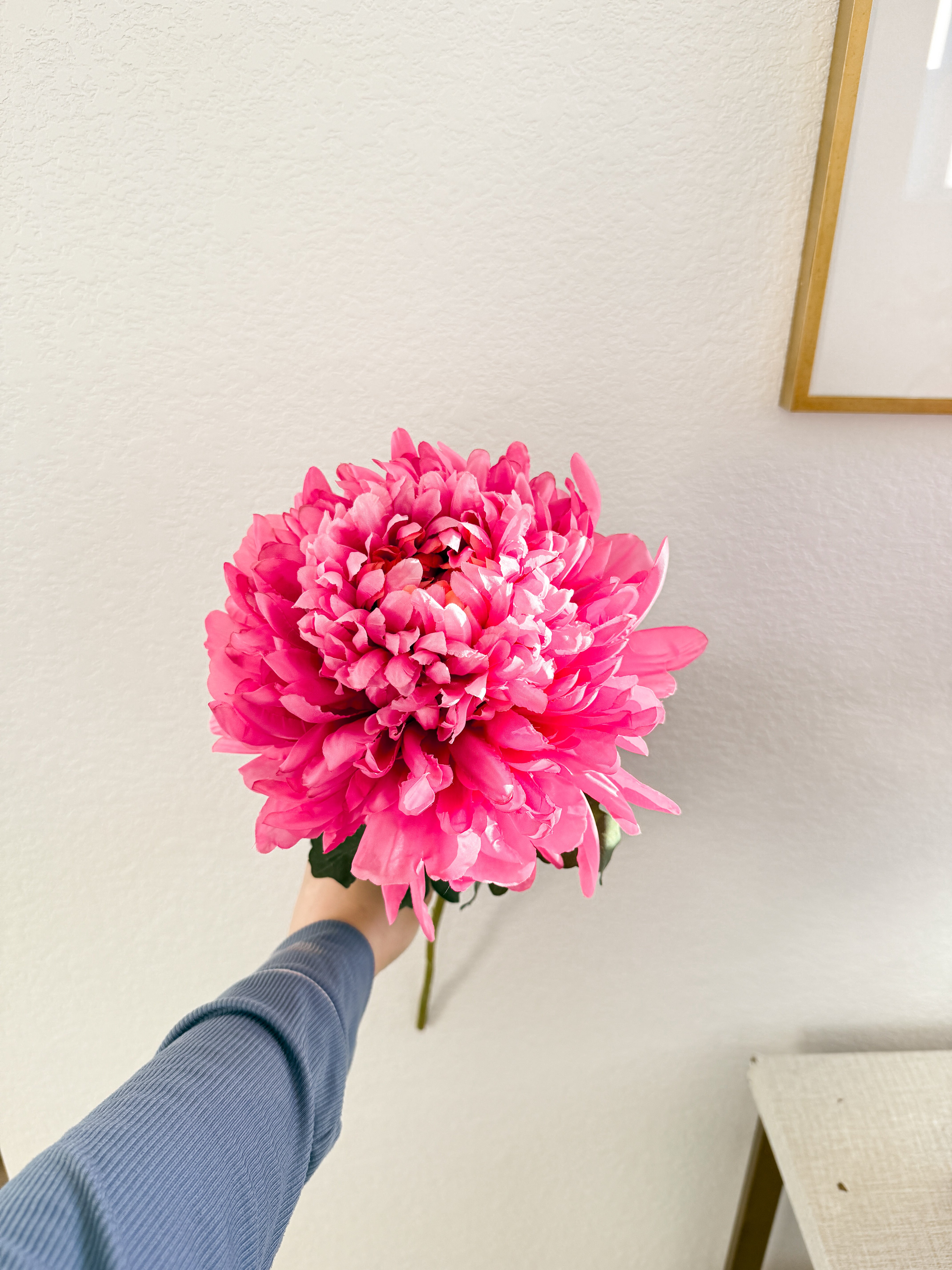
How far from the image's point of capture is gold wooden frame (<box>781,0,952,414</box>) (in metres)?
0.50

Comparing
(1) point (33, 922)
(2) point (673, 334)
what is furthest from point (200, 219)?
(1) point (33, 922)

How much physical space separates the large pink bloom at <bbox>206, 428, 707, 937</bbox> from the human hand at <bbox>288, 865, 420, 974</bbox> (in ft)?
0.76

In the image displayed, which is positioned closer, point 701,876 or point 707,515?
point 707,515

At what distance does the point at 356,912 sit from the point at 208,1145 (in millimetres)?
221

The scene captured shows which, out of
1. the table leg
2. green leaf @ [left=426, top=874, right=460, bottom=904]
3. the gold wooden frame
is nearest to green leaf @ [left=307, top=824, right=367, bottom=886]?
green leaf @ [left=426, top=874, right=460, bottom=904]

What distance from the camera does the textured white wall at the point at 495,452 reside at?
1.75 feet

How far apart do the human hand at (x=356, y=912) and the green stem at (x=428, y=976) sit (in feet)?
0.11

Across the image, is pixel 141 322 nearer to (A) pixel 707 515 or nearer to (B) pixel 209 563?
(B) pixel 209 563

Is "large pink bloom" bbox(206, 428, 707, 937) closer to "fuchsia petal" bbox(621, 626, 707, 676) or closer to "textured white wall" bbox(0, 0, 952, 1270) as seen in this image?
"fuchsia petal" bbox(621, 626, 707, 676)

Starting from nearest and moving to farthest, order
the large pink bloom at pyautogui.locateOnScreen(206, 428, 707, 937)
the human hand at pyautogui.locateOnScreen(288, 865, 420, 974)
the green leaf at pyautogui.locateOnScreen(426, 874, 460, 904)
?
the large pink bloom at pyautogui.locateOnScreen(206, 428, 707, 937), the green leaf at pyautogui.locateOnScreen(426, 874, 460, 904), the human hand at pyautogui.locateOnScreen(288, 865, 420, 974)

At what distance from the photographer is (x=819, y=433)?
23.7 inches

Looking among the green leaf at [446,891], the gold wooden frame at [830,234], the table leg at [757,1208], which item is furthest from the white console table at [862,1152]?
the gold wooden frame at [830,234]

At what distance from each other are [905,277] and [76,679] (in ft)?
2.46

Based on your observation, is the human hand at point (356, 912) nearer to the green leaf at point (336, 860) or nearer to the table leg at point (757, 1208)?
the green leaf at point (336, 860)
